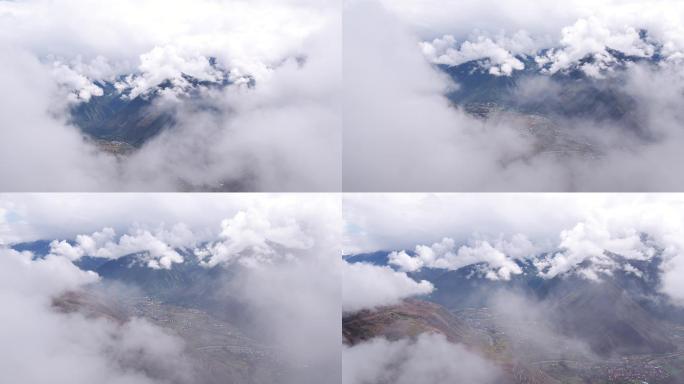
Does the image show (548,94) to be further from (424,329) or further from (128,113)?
(128,113)

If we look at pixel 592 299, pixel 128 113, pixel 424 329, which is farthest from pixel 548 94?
pixel 128 113

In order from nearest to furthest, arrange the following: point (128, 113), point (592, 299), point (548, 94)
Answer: point (592, 299)
point (548, 94)
point (128, 113)

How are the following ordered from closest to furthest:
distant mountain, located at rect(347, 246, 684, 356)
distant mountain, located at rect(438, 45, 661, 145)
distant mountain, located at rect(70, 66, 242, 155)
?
distant mountain, located at rect(347, 246, 684, 356), distant mountain, located at rect(438, 45, 661, 145), distant mountain, located at rect(70, 66, 242, 155)

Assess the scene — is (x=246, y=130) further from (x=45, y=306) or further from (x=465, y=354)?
(x=465, y=354)

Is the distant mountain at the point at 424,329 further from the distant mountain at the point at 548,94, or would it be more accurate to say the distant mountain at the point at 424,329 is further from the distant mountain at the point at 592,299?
the distant mountain at the point at 548,94

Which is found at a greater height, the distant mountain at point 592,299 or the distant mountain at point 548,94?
the distant mountain at point 548,94

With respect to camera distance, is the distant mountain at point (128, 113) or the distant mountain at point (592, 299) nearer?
the distant mountain at point (592, 299)

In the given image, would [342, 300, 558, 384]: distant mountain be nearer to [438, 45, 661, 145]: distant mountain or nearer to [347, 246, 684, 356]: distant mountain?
[347, 246, 684, 356]: distant mountain

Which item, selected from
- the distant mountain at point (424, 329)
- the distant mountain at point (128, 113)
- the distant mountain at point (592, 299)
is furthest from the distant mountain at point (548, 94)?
the distant mountain at point (128, 113)

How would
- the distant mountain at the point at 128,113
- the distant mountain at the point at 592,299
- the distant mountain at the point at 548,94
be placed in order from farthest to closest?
the distant mountain at the point at 128,113
the distant mountain at the point at 548,94
the distant mountain at the point at 592,299

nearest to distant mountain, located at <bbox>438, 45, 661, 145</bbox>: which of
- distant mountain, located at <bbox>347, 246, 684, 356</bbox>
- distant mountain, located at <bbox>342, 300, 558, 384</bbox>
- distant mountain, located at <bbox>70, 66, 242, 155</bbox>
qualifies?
distant mountain, located at <bbox>347, 246, 684, 356</bbox>

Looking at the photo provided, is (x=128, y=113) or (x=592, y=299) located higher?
(x=128, y=113)

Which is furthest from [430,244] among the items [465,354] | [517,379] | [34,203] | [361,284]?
[34,203]
